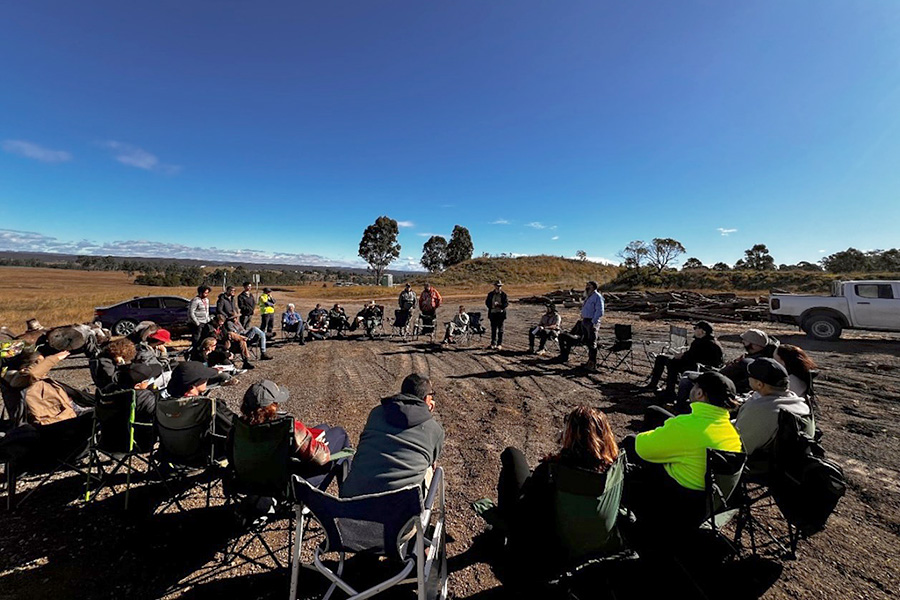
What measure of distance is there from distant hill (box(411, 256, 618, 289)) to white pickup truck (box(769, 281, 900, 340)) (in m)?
30.1

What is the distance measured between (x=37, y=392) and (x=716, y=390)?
5.55 meters

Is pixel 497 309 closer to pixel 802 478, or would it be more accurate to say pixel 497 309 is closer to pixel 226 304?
pixel 226 304

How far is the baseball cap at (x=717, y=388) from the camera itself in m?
2.27

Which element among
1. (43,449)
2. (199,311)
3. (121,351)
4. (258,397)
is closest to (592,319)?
(258,397)

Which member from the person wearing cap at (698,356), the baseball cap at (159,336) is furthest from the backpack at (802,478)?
the baseball cap at (159,336)

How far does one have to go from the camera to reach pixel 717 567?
238cm

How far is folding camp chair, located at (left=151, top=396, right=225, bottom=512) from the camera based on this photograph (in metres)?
2.87

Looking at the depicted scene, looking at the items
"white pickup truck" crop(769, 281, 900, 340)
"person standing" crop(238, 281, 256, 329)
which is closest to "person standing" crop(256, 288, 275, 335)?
"person standing" crop(238, 281, 256, 329)

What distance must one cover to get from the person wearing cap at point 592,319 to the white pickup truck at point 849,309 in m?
8.51

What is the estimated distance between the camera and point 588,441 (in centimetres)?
194

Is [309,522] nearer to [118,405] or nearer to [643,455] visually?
[118,405]

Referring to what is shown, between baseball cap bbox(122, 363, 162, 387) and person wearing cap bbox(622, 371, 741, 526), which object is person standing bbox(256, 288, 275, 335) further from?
person wearing cap bbox(622, 371, 741, 526)

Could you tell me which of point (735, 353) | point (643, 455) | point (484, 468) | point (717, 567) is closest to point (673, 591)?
point (717, 567)

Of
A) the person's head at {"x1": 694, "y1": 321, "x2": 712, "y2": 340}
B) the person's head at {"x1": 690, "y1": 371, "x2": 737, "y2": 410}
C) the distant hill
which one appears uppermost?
the distant hill
